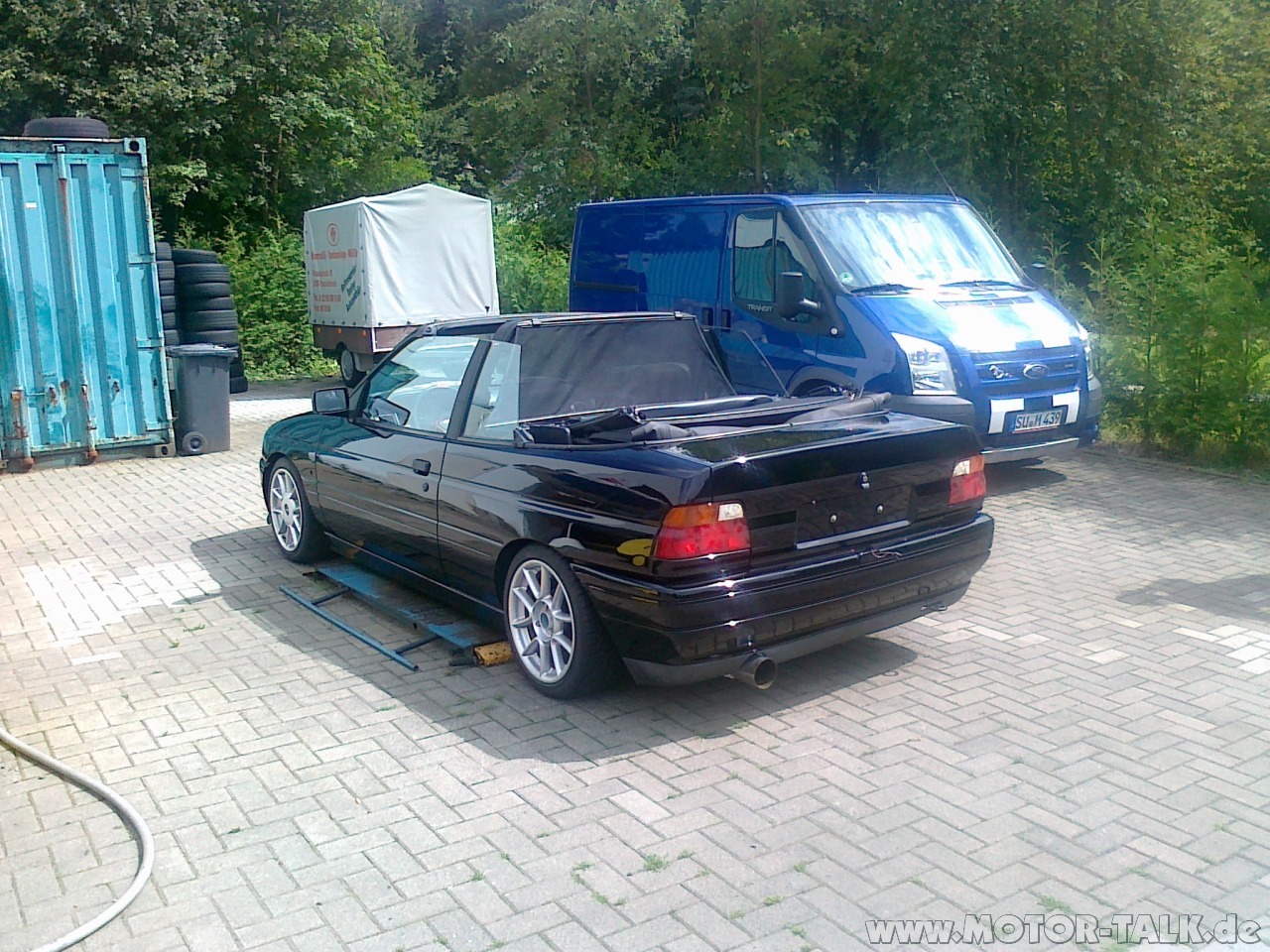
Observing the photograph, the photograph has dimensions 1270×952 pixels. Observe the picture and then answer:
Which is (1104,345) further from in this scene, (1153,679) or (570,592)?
(570,592)

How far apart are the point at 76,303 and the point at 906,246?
7566mm

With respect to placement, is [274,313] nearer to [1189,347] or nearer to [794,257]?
[794,257]

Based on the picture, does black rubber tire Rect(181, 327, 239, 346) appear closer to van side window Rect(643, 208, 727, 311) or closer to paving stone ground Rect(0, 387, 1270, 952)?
van side window Rect(643, 208, 727, 311)

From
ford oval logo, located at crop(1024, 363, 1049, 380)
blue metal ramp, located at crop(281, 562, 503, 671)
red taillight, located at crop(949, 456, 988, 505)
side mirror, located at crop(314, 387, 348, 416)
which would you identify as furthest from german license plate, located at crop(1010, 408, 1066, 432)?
side mirror, located at crop(314, 387, 348, 416)

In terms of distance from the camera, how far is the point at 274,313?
19594mm

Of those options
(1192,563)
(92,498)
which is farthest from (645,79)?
(1192,563)

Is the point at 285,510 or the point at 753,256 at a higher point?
the point at 753,256

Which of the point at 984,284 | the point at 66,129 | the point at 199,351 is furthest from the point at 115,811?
the point at 66,129

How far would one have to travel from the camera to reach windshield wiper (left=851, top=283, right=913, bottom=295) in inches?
345

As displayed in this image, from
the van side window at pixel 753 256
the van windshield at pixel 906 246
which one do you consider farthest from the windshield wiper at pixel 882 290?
the van side window at pixel 753 256

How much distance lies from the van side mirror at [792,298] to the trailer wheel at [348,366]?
985cm

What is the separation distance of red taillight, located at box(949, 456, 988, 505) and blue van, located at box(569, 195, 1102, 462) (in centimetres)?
265

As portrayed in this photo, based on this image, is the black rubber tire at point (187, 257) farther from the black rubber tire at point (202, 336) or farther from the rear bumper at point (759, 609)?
the rear bumper at point (759, 609)

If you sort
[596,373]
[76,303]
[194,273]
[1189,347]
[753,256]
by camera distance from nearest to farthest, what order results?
[596,373] < [753,256] < [1189,347] < [76,303] < [194,273]
